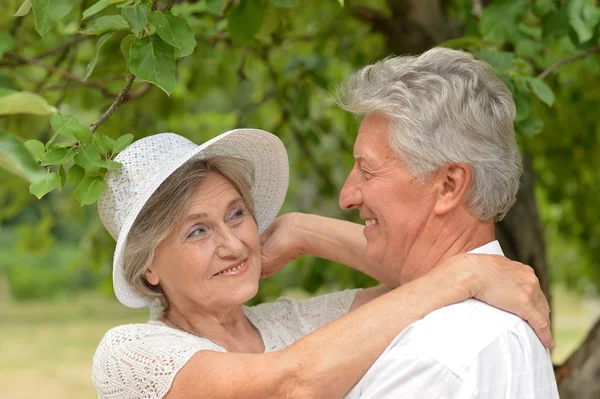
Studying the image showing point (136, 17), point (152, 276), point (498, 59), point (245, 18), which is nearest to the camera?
point (136, 17)

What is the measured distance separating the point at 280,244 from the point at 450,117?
3.01 ft

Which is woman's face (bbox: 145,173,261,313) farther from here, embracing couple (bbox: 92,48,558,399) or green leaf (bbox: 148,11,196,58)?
green leaf (bbox: 148,11,196,58)

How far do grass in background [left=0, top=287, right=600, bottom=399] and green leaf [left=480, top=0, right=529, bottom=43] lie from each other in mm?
8651

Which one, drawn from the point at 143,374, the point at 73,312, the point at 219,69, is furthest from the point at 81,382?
the point at 143,374

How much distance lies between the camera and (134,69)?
7.55 ft

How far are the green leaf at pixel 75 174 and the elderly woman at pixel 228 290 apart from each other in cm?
14

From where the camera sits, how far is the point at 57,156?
2.23 m

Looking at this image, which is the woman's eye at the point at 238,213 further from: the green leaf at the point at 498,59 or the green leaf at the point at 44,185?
the green leaf at the point at 498,59

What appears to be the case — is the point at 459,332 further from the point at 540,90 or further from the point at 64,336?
the point at 64,336

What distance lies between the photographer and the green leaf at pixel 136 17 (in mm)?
2242

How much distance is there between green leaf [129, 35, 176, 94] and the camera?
231 cm

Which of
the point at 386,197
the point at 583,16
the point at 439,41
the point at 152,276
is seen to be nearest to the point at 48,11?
the point at 152,276

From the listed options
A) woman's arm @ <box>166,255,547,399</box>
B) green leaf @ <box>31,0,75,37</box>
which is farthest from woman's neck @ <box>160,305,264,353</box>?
green leaf @ <box>31,0,75,37</box>

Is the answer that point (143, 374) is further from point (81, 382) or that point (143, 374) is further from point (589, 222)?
point (81, 382)
